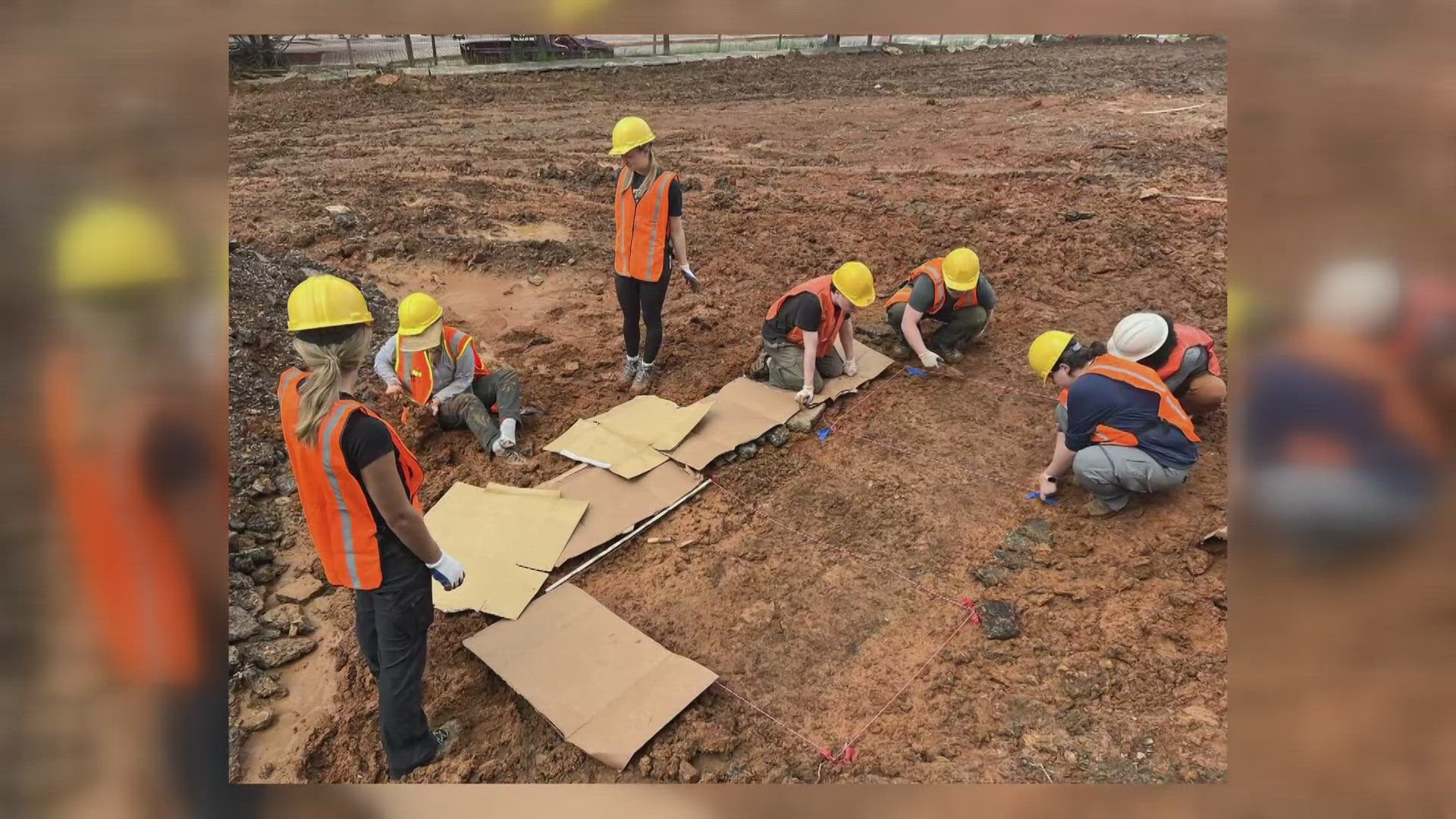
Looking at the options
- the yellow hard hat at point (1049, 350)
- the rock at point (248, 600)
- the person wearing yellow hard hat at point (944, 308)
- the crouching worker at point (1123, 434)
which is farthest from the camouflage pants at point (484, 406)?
the crouching worker at point (1123, 434)

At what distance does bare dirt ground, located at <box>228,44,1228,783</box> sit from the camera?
9.95 ft

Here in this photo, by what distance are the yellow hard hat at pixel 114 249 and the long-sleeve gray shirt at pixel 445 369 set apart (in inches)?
142

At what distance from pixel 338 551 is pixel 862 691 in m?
2.16

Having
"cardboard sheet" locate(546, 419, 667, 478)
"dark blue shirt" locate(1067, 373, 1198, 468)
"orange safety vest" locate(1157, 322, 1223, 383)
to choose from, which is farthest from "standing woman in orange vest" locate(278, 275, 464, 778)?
"orange safety vest" locate(1157, 322, 1223, 383)

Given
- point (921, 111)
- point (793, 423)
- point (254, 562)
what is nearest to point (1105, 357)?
point (793, 423)

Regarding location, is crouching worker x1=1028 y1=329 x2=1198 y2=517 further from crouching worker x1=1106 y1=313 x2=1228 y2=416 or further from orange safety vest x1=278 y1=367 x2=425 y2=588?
orange safety vest x1=278 y1=367 x2=425 y2=588

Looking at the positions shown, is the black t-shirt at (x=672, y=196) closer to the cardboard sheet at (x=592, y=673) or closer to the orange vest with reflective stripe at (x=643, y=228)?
the orange vest with reflective stripe at (x=643, y=228)

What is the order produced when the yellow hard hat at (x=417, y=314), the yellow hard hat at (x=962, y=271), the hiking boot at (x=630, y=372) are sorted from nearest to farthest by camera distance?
the yellow hard hat at (x=417, y=314) < the yellow hard hat at (x=962, y=271) < the hiking boot at (x=630, y=372)

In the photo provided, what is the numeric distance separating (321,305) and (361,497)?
57 cm

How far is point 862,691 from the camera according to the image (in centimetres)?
323

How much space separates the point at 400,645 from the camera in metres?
2.54

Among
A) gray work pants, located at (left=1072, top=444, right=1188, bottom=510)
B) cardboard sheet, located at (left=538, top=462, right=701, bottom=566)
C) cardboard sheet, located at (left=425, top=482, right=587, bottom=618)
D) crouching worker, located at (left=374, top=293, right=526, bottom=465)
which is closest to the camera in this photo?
cardboard sheet, located at (left=425, top=482, right=587, bottom=618)

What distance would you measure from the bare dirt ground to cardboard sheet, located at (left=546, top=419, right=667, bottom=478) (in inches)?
7.0

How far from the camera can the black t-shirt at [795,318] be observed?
486 centimetres
